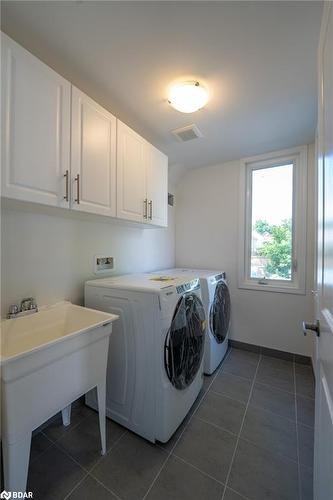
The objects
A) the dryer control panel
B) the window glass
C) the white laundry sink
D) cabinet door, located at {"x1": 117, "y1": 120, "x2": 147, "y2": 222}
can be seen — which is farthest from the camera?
the window glass

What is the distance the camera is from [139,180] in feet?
5.94

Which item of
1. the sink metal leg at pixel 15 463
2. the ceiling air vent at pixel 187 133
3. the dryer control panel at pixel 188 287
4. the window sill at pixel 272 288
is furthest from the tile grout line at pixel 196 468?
the ceiling air vent at pixel 187 133

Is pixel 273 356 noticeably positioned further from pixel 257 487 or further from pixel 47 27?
pixel 47 27

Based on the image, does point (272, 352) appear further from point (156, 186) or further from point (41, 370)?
point (41, 370)

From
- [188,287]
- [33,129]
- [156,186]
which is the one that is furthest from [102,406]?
[156,186]

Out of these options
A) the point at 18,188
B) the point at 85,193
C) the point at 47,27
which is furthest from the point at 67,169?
the point at 47,27

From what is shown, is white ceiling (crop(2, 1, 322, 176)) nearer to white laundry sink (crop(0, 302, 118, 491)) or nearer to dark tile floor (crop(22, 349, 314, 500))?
white laundry sink (crop(0, 302, 118, 491))

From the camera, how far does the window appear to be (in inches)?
90.1

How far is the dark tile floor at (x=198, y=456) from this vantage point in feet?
3.56

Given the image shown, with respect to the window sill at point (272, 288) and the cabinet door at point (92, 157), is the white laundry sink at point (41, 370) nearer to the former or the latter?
the cabinet door at point (92, 157)

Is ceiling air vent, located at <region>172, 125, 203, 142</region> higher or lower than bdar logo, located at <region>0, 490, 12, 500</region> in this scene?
higher

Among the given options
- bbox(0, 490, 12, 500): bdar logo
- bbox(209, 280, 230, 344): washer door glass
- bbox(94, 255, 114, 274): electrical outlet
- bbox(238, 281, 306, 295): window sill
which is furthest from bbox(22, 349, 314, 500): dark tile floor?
bbox(94, 255, 114, 274): electrical outlet

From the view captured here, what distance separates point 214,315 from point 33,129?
6.51 feet

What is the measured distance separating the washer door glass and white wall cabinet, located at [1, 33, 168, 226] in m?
1.14
